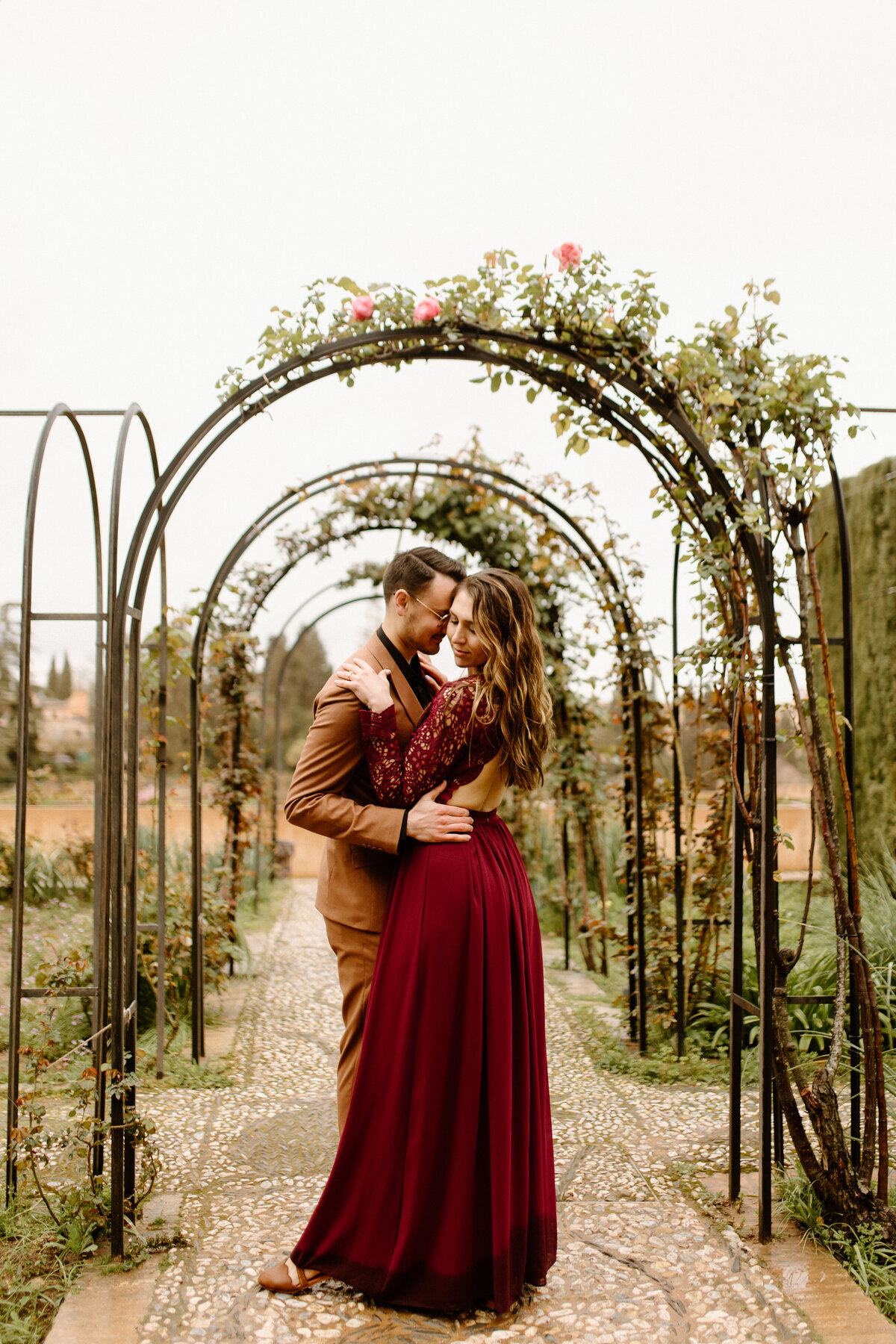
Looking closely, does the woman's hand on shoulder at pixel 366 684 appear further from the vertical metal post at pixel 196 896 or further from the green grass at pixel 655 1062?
the green grass at pixel 655 1062

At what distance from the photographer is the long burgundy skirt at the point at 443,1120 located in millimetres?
2039

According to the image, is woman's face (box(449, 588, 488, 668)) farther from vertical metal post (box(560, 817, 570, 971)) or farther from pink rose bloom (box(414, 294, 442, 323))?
vertical metal post (box(560, 817, 570, 971))

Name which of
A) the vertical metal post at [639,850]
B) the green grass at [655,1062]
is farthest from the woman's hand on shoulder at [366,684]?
the green grass at [655,1062]

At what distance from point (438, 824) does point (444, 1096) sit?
1.92ft

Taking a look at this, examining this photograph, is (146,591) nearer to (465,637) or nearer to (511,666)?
(465,637)


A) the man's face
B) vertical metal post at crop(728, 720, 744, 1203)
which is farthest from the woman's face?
vertical metal post at crop(728, 720, 744, 1203)

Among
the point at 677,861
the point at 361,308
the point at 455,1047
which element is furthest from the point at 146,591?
the point at 677,861

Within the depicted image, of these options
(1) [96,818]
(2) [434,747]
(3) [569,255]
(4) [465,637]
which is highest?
(3) [569,255]

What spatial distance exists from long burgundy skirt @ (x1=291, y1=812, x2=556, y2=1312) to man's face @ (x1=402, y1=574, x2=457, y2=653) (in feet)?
1.76

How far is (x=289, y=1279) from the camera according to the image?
7.11ft

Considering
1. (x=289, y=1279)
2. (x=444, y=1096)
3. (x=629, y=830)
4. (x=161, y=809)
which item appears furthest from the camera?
(x=629, y=830)

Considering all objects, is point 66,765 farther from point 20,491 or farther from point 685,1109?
point 685,1109

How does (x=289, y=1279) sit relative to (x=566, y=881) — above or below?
below

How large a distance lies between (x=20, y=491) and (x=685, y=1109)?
8138mm
